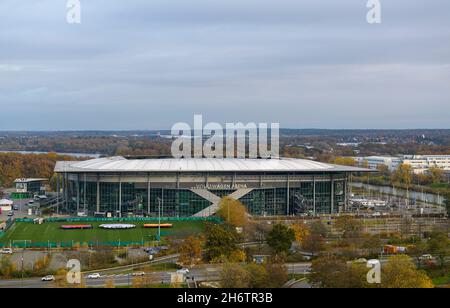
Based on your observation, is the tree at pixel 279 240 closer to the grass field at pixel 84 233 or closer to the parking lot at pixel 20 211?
the grass field at pixel 84 233

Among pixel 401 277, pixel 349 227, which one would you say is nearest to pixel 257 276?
pixel 401 277

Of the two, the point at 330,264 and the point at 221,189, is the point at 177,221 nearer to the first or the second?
the point at 221,189

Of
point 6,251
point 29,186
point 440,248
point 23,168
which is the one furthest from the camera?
point 23,168

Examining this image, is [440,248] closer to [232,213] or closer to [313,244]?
[313,244]

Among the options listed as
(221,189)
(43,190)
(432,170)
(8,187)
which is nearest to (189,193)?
(221,189)

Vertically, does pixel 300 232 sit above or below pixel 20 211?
above

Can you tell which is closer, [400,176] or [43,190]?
[43,190]

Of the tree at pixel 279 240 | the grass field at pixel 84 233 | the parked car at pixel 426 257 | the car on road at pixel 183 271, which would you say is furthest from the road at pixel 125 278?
the grass field at pixel 84 233
